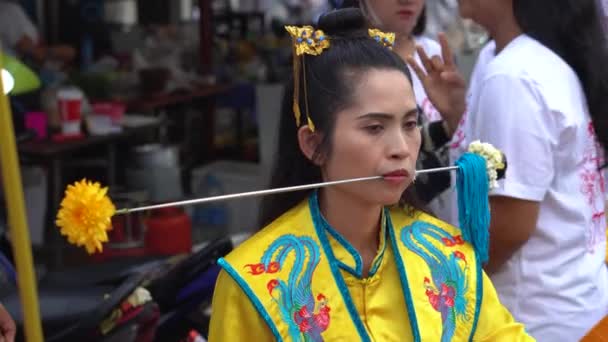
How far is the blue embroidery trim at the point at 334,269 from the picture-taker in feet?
5.31

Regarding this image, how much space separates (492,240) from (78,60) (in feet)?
19.1

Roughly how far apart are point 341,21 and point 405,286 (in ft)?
1.90

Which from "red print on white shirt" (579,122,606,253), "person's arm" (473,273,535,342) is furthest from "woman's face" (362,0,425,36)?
"person's arm" (473,273,535,342)

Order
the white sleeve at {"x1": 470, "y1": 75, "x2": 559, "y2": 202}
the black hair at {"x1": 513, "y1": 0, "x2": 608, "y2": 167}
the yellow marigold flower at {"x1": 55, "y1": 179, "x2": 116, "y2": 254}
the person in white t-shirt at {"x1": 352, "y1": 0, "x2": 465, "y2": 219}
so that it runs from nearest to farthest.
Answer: the yellow marigold flower at {"x1": 55, "y1": 179, "x2": 116, "y2": 254}, the white sleeve at {"x1": 470, "y1": 75, "x2": 559, "y2": 202}, the black hair at {"x1": 513, "y1": 0, "x2": 608, "y2": 167}, the person in white t-shirt at {"x1": 352, "y1": 0, "x2": 465, "y2": 219}

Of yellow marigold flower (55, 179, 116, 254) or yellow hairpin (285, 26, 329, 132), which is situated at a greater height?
yellow hairpin (285, 26, 329, 132)

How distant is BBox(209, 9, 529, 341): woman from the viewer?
1.59m

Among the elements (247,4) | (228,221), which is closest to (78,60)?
(247,4)

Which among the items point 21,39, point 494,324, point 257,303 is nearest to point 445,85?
point 494,324

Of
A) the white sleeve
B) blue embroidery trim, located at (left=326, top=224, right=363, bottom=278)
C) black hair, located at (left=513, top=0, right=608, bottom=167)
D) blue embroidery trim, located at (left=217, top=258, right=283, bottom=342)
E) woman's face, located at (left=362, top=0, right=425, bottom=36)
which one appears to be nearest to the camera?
blue embroidery trim, located at (left=217, top=258, right=283, bottom=342)

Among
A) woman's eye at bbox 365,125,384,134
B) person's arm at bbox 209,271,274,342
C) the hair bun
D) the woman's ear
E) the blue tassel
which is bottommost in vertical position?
person's arm at bbox 209,271,274,342

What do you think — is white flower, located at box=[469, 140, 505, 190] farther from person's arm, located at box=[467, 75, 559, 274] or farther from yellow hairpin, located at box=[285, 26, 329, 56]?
yellow hairpin, located at box=[285, 26, 329, 56]

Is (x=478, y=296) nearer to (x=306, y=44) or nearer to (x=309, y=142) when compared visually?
(x=309, y=142)

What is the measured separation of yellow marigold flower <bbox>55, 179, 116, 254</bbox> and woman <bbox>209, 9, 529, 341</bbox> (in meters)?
0.30

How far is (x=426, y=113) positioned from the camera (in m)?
2.55
